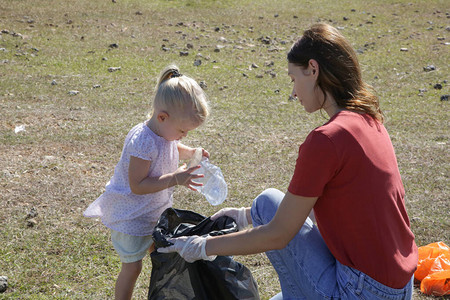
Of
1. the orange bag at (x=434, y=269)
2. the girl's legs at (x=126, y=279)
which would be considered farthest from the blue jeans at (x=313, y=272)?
the orange bag at (x=434, y=269)

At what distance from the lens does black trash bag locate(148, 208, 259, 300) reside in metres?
2.64

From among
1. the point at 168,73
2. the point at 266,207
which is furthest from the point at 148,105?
the point at 266,207

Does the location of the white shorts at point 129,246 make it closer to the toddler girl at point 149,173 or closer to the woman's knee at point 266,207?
the toddler girl at point 149,173

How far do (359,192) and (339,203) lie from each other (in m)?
0.10

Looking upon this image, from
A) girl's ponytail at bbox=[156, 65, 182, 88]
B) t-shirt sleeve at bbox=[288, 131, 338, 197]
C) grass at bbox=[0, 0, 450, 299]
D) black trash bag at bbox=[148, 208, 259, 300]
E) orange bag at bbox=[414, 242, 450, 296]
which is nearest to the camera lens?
t-shirt sleeve at bbox=[288, 131, 338, 197]

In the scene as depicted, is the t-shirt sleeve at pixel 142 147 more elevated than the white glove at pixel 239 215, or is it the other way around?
the t-shirt sleeve at pixel 142 147

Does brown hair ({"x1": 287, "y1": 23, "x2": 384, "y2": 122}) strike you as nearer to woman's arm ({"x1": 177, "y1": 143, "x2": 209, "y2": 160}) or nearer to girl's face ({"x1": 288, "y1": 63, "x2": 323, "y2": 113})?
girl's face ({"x1": 288, "y1": 63, "x2": 323, "y2": 113})

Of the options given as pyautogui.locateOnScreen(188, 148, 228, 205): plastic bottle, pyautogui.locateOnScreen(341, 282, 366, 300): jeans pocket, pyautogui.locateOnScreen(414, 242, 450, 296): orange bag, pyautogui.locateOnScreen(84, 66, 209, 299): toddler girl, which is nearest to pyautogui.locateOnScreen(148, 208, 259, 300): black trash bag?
pyautogui.locateOnScreen(84, 66, 209, 299): toddler girl

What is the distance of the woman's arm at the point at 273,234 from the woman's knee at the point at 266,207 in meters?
0.29

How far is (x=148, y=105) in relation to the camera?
25.5 ft

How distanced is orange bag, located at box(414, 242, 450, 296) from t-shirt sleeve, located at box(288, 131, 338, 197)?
5.42 ft

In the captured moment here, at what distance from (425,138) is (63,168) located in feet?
13.9

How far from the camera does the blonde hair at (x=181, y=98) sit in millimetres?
2924

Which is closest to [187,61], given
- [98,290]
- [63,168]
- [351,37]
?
[351,37]
